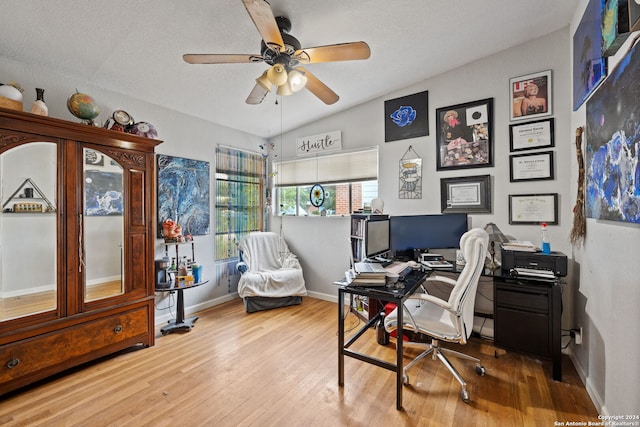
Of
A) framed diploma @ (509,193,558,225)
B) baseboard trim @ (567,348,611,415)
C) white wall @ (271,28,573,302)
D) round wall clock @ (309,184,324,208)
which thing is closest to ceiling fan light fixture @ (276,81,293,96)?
white wall @ (271,28,573,302)

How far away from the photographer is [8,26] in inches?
74.3

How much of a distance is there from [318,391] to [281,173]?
3.27m

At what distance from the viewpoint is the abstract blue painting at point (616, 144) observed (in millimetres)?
1304

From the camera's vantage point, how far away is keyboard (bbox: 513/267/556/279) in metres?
2.21

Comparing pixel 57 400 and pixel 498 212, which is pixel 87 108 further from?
pixel 498 212

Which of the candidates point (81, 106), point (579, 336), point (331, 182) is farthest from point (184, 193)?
point (579, 336)

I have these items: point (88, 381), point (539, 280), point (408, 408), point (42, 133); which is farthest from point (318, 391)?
point (42, 133)

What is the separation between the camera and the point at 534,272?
228 cm

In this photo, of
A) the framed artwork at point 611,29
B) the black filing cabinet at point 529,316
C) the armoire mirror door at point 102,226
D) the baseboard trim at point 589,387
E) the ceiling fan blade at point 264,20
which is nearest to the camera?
the framed artwork at point 611,29

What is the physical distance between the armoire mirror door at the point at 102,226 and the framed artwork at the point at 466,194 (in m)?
3.30

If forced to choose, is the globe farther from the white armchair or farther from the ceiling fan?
the white armchair

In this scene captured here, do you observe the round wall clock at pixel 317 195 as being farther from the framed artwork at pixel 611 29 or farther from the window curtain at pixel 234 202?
the framed artwork at pixel 611 29

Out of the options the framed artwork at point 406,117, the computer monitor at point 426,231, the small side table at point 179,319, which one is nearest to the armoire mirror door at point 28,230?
the small side table at point 179,319

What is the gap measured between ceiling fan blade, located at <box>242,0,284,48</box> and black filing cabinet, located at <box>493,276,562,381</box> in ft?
8.26
